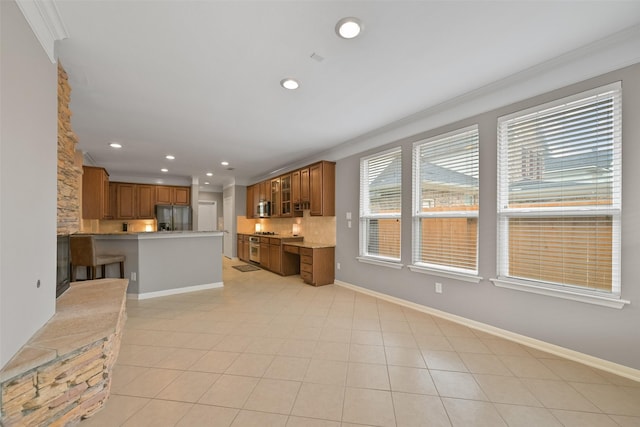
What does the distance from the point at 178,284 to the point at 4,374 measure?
11.6 ft

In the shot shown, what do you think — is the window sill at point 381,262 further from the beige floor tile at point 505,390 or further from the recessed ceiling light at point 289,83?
the recessed ceiling light at point 289,83

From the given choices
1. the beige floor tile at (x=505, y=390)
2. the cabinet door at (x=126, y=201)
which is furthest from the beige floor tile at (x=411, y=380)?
the cabinet door at (x=126, y=201)

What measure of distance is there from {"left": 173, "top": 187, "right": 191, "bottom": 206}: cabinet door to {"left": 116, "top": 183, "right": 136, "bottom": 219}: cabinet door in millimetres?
1004

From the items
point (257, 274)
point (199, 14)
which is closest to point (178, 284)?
point (257, 274)

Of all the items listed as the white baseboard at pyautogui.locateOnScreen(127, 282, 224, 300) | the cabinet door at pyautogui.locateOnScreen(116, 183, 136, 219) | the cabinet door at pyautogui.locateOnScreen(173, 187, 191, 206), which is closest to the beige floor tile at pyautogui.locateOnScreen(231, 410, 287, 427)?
the white baseboard at pyautogui.locateOnScreen(127, 282, 224, 300)

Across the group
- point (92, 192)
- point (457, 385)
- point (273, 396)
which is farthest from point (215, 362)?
point (92, 192)

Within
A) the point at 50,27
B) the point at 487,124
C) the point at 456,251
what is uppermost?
the point at 50,27

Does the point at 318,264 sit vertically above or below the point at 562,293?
below

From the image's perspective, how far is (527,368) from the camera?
7.36ft

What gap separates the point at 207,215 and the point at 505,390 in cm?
963

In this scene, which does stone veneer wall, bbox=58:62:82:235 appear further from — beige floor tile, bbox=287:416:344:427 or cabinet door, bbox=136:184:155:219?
cabinet door, bbox=136:184:155:219

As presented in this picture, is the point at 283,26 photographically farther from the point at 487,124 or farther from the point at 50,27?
the point at 487,124

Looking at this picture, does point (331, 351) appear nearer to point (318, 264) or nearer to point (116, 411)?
point (116, 411)

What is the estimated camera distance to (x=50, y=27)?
1.77 meters
